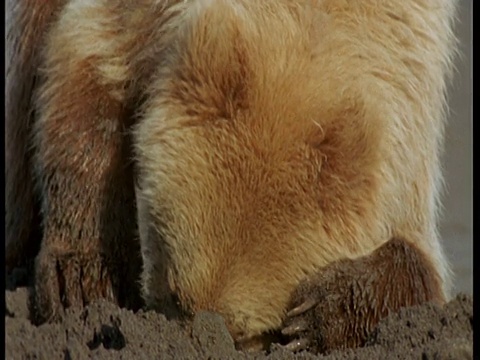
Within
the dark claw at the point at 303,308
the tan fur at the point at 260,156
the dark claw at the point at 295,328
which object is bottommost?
the dark claw at the point at 295,328

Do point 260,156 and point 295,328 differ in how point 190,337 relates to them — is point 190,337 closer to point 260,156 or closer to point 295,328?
point 295,328

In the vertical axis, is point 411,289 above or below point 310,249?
below

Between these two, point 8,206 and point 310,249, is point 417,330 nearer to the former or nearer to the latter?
point 310,249

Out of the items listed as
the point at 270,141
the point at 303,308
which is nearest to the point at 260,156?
the point at 270,141

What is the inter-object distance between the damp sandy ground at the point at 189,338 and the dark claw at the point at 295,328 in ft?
0.23

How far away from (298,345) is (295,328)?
5 cm

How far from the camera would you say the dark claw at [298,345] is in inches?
89.8

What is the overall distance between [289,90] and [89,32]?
2.27 feet

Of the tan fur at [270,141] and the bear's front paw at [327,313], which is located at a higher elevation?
the tan fur at [270,141]

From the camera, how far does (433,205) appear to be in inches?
108

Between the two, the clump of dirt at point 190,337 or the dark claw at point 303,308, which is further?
the dark claw at point 303,308

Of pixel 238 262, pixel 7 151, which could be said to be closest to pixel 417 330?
pixel 238 262

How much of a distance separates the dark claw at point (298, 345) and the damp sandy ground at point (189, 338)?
0.07 m

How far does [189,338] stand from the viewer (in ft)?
7.28
